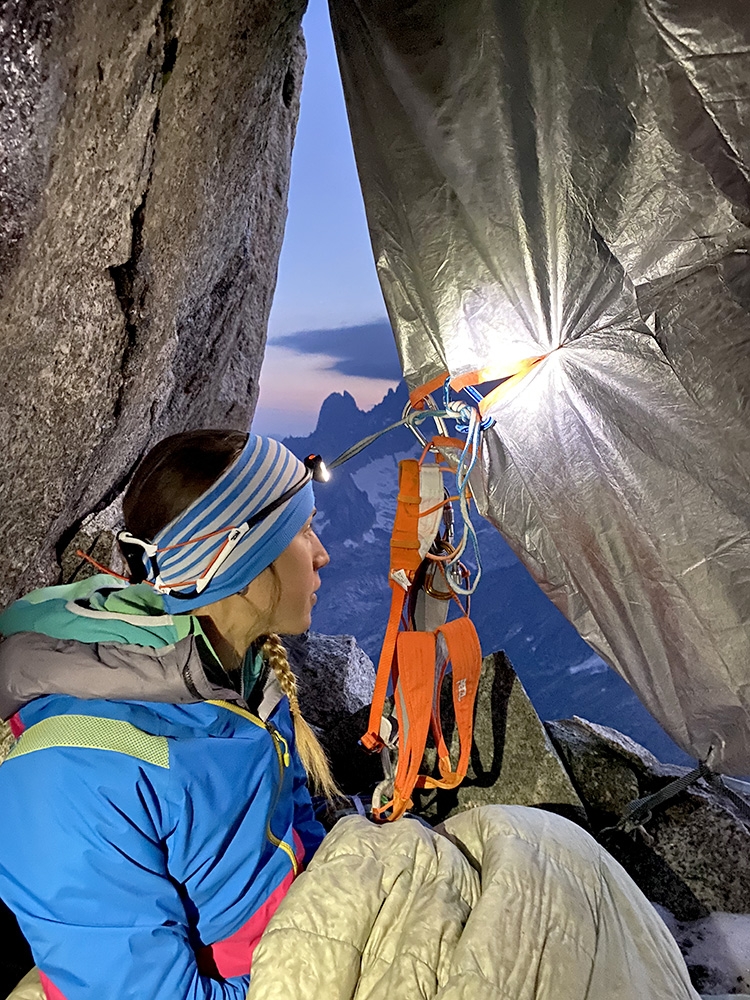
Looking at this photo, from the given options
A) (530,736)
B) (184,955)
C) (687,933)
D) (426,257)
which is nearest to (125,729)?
(184,955)

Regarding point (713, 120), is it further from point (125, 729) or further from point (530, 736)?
point (530, 736)


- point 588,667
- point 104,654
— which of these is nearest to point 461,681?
point 104,654

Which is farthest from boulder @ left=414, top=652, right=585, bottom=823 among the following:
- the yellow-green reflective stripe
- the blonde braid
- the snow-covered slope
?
the snow-covered slope

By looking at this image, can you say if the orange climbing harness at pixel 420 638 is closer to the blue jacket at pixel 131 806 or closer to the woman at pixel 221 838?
the woman at pixel 221 838

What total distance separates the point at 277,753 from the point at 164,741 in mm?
381

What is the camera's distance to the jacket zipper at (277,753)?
4.98 feet

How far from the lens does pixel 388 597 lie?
42188 millimetres

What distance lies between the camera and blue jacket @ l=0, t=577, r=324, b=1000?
3.99 feet

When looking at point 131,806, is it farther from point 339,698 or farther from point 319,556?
point 339,698

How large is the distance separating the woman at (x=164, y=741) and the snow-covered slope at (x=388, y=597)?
14774mm

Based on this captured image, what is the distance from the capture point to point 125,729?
4.34ft

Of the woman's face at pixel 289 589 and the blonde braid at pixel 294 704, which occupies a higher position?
the woman's face at pixel 289 589

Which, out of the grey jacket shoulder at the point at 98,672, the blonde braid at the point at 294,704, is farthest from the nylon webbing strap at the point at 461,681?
the grey jacket shoulder at the point at 98,672

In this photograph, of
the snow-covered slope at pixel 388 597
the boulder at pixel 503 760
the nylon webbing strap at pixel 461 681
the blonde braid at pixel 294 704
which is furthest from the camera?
the snow-covered slope at pixel 388 597
